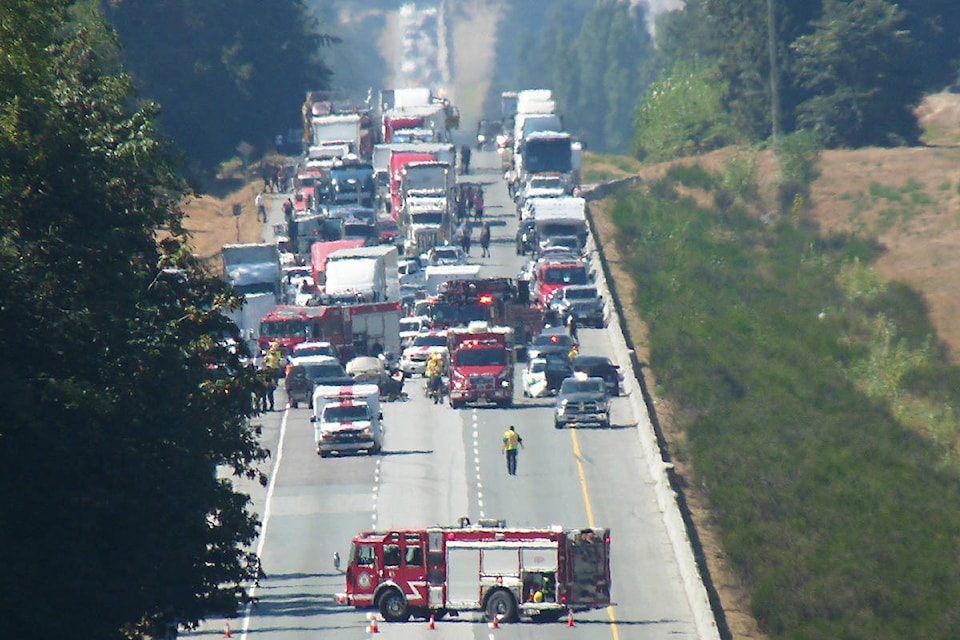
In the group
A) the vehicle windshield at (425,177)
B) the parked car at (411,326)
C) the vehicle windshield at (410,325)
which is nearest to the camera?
the parked car at (411,326)

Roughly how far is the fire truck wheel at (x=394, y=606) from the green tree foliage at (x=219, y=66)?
75.4 metres

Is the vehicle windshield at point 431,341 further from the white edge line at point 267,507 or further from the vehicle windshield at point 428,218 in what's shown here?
the vehicle windshield at point 428,218

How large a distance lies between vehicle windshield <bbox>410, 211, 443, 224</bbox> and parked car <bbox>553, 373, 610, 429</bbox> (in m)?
30.7

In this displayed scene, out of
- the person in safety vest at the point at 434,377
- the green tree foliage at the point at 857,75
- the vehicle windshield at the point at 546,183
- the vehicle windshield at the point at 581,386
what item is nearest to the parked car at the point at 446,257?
the vehicle windshield at the point at 546,183

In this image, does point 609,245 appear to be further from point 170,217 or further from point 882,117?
point 170,217

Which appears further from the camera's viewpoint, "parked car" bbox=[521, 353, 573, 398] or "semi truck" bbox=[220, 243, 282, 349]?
"semi truck" bbox=[220, 243, 282, 349]

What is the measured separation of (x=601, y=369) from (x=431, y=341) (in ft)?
25.6

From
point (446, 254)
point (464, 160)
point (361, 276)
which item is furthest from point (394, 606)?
point (464, 160)

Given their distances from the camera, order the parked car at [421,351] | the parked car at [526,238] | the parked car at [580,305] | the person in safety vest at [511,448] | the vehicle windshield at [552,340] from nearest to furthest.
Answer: the person in safety vest at [511,448] < the vehicle windshield at [552,340] < the parked car at [421,351] < the parked car at [580,305] < the parked car at [526,238]

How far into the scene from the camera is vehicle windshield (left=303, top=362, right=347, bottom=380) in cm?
5703

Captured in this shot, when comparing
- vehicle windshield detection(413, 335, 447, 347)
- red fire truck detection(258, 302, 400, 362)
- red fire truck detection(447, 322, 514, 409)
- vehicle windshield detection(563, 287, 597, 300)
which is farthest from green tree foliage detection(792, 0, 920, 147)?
red fire truck detection(447, 322, 514, 409)

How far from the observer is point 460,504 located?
150 feet

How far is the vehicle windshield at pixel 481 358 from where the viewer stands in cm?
5556

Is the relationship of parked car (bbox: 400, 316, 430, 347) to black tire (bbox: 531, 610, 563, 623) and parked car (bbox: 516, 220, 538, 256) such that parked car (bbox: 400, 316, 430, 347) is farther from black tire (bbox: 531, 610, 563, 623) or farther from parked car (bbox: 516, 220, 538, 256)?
black tire (bbox: 531, 610, 563, 623)
